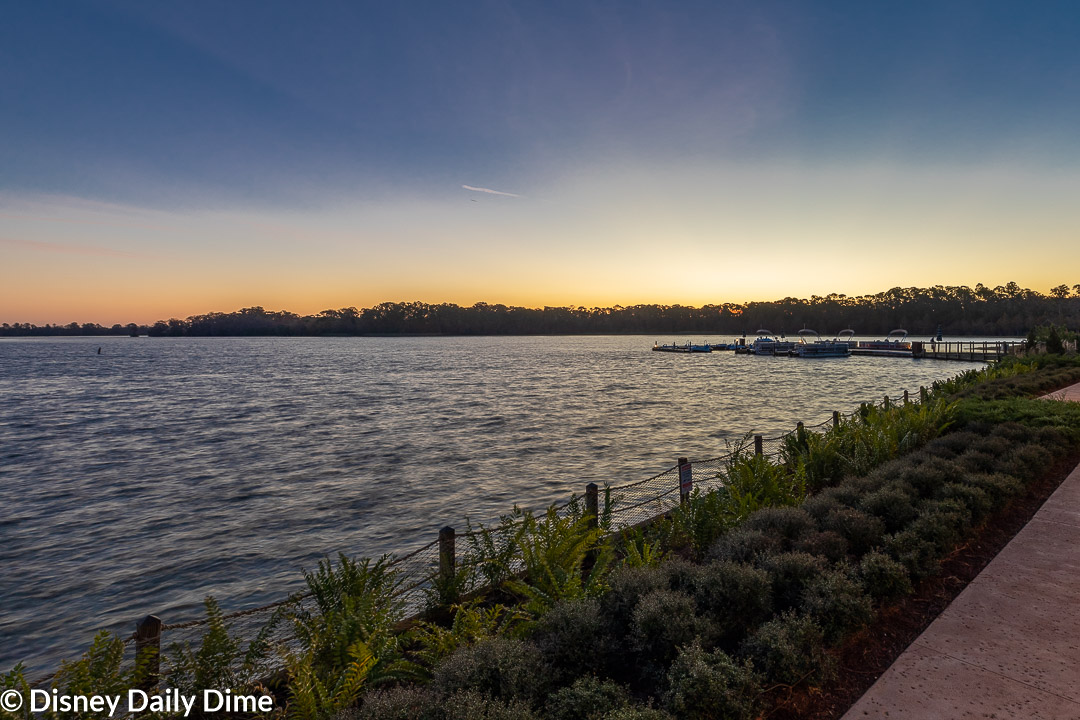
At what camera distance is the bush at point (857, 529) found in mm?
5934

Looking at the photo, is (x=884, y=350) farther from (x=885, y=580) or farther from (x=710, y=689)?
(x=710, y=689)

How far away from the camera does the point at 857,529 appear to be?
5.97 m

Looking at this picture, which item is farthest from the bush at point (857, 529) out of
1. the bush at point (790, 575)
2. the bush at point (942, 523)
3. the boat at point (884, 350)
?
the boat at point (884, 350)

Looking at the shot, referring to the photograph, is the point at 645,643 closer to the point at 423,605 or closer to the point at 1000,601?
the point at 1000,601

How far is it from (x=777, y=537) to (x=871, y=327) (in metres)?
222

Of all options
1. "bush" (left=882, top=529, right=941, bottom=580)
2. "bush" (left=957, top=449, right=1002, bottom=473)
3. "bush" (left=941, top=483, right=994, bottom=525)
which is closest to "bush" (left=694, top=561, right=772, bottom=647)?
"bush" (left=882, top=529, right=941, bottom=580)

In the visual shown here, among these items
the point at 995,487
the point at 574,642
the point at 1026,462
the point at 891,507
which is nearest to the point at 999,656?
the point at 891,507

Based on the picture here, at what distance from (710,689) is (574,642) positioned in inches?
42.8

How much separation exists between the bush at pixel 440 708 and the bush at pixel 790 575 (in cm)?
273

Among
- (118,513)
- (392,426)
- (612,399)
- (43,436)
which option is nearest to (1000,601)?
(118,513)

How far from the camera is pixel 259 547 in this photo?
11.6m

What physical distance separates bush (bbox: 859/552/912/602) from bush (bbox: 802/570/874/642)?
394mm

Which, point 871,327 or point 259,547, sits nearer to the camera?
point 259,547

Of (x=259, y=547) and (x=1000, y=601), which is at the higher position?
(x=1000, y=601)
